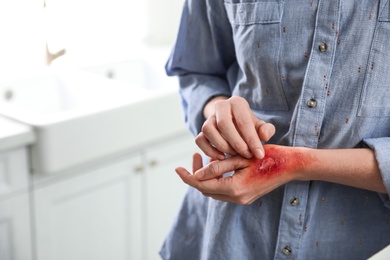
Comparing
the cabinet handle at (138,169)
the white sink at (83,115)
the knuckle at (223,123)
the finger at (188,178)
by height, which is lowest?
the cabinet handle at (138,169)

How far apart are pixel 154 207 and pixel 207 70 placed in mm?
899

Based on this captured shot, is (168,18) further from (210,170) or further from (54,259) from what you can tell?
(210,170)

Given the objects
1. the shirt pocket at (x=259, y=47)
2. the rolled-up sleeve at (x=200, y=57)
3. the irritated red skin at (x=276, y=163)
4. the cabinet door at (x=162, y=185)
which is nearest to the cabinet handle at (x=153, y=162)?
the cabinet door at (x=162, y=185)

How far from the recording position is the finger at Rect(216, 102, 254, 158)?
77cm

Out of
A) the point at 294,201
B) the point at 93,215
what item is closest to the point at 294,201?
the point at 294,201

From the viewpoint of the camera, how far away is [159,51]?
87.0 inches

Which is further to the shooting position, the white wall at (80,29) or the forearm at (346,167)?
the white wall at (80,29)

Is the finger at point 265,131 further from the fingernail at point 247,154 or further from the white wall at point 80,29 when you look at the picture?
the white wall at point 80,29

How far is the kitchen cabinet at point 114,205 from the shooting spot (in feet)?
5.18

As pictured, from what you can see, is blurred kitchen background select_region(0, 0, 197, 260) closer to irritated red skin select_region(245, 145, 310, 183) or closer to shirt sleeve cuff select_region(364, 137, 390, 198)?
irritated red skin select_region(245, 145, 310, 183)

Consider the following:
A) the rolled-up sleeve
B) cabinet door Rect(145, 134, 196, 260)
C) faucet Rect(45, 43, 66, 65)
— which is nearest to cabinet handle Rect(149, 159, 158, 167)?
cabinet door Rect(145, 134, 196, 260)

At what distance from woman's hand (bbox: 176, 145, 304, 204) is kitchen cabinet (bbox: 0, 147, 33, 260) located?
0.79m

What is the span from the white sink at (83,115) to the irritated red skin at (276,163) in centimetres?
80

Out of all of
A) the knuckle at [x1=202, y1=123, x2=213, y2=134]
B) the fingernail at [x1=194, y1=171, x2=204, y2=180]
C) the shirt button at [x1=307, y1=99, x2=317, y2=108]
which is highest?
the shirt button at [x1=307, y1=99, x2=317, y2=108]
